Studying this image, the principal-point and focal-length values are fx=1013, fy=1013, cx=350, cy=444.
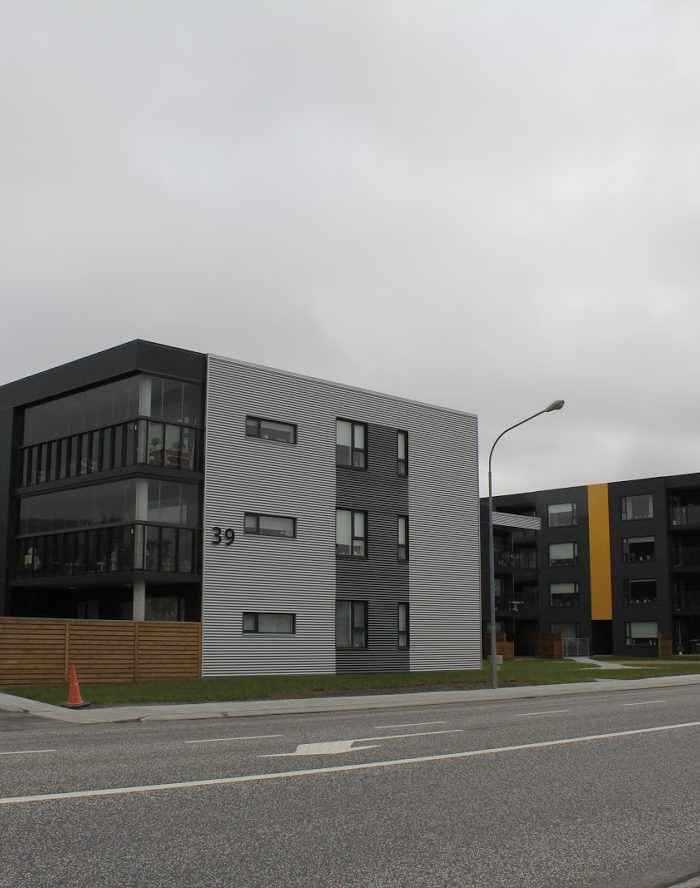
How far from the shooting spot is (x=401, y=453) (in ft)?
132

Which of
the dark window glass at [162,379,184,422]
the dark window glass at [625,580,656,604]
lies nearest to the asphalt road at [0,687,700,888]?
the dark window glass at [162,379,184,422]

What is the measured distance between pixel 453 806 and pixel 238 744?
5.39 meters

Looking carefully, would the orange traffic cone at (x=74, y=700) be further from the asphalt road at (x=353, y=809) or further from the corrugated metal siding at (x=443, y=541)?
the corrugated metal siding at (x=443, y=541)

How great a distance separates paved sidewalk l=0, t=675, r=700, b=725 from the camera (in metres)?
19.7

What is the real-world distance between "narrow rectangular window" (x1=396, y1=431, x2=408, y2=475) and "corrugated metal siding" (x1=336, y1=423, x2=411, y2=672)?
0.90 feet

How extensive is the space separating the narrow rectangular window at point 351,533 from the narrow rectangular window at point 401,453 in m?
2.66

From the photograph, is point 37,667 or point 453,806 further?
point 37,667

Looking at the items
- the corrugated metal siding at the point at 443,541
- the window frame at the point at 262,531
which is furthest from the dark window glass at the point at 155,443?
the corrugated metal siding at the point at 443,541

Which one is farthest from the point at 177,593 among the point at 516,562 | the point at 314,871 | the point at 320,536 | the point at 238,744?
the point at 516,562

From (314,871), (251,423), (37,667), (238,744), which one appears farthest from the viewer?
(251,423)

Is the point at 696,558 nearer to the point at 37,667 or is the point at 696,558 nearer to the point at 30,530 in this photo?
the point at 30,530

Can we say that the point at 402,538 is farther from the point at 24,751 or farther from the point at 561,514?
the point at 561,514

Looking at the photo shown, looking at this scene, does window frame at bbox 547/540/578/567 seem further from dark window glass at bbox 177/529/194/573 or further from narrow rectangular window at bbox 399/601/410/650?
dark window glass at bbox 177/529/194/573

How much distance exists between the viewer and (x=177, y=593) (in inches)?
1340
